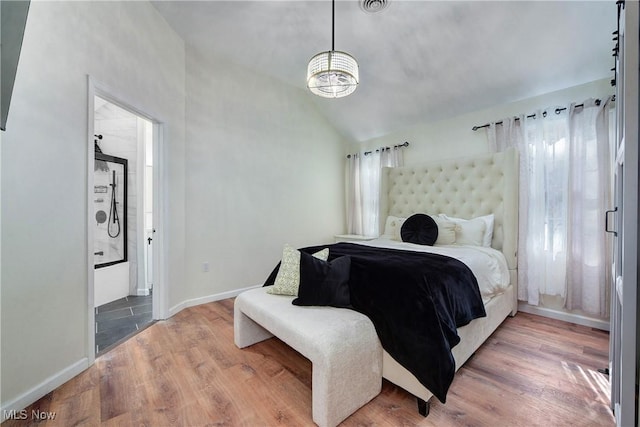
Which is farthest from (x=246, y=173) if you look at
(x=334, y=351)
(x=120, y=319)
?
(x=334, y=351)

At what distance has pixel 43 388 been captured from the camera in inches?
61.6

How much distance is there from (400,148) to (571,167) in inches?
78.4

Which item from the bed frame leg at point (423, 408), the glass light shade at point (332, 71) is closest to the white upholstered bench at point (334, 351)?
the bed frame leg at point (423, 408)

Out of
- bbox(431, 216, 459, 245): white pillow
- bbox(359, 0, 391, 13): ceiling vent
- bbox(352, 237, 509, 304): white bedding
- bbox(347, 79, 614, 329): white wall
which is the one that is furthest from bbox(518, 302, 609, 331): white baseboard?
bbox(359, 0, 391, 13): ceiling vent

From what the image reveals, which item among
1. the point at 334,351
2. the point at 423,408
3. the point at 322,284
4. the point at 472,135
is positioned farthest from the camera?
the point at 472,135

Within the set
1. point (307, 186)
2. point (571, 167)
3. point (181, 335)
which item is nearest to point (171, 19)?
point (307, 186)

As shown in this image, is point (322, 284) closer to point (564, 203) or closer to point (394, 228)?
point (394, 228)

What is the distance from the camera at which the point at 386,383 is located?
1.69 meters

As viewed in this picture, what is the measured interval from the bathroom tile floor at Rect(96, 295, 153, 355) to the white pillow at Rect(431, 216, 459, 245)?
10.4ft

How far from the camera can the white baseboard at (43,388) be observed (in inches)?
55.4

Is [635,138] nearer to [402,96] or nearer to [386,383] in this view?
[386,383]

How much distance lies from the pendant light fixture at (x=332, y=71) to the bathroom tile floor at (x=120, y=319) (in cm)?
271

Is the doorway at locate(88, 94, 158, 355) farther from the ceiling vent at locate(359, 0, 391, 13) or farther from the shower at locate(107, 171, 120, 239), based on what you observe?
the ceiling vent at locate(359, 0, 391, 13)

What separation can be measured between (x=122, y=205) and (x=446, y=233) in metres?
4.13
